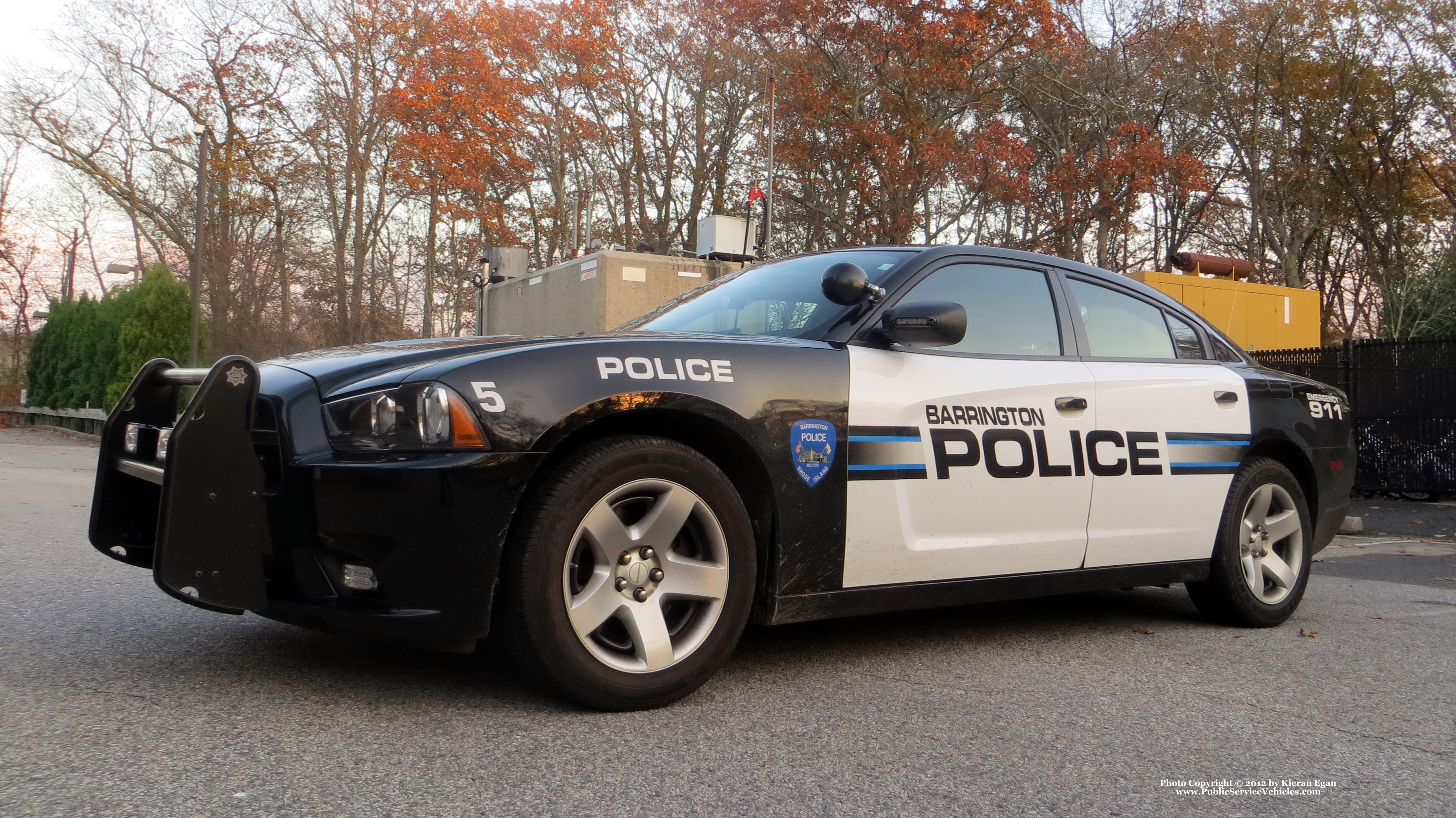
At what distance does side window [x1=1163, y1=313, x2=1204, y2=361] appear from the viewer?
509cm

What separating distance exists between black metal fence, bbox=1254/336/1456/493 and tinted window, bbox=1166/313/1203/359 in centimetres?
1031

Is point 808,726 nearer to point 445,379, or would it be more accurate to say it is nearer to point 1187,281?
point 445,379

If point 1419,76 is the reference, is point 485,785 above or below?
below

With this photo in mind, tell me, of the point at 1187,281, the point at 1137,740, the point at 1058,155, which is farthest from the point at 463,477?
the point at 1058,155

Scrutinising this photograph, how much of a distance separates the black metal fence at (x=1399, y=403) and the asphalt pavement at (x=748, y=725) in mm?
10273

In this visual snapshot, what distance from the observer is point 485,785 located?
251cm

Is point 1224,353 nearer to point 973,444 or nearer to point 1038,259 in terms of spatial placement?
point 1038,259

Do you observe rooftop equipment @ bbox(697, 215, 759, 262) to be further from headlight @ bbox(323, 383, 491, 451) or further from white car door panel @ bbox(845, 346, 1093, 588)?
headlight @ bbox(323, 383, 491, 451)

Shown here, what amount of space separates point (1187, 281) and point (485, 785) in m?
13.5

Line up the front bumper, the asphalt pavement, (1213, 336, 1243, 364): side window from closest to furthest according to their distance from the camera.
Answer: the asphalt pavement < the front bumper < (1213, 336, 1243, 364): side window

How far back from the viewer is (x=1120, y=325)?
192 inches

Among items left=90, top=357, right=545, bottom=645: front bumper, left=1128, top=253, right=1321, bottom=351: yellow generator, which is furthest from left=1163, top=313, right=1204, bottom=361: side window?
left=1128, top=253, right=1321, bottom=351: yellow generator

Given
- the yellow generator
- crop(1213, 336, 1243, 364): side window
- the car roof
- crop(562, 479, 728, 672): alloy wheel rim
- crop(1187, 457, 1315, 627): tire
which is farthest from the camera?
the yellow generator

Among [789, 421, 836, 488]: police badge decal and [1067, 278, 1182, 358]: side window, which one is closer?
[789, 421, 836, 488]: police badge decal
